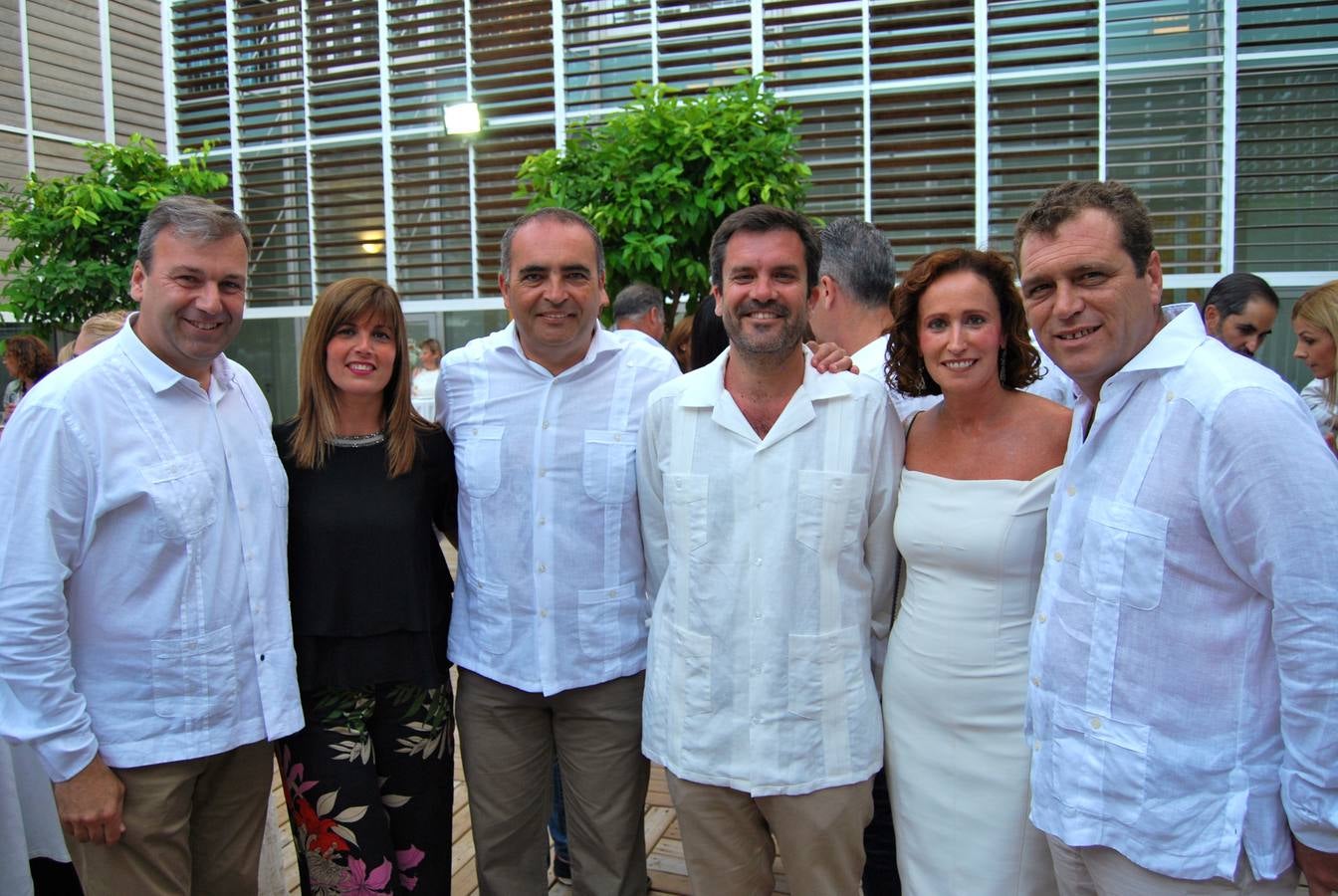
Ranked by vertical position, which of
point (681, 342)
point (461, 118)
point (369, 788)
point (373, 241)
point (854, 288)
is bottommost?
point (369, 788)

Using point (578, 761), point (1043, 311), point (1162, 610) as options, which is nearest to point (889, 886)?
point (578, 761)

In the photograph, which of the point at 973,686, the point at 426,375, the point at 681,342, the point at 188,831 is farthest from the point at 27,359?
the point at 973,686

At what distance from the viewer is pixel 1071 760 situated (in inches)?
69.1

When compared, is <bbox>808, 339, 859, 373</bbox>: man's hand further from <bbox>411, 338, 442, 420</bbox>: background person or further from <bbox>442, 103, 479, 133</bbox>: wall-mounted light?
<bbox>442, 103, 479, 133</bbox>: wall-mounted light

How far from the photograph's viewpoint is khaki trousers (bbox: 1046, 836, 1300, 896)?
1.59 meters

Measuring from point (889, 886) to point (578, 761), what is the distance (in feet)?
3.39

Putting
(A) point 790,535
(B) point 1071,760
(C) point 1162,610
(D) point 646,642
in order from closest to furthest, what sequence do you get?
(C) point 1162,610, (B) point 1071,760, (A) point 790,535, (D) point 646,642

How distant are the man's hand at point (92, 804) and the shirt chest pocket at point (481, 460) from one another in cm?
108

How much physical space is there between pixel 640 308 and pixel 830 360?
2.93 metres

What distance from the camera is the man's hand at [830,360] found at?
93.7 inches

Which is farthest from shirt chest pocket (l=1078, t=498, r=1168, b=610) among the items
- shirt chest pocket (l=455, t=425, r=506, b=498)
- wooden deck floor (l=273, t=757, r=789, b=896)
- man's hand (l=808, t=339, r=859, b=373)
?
wooden deck floor (l=273, t=757, r=789, b=896)

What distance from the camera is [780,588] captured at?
2203 millimetres

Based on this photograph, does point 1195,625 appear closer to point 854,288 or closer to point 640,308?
point 854,288

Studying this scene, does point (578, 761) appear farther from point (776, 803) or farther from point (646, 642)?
point (776, 803)
